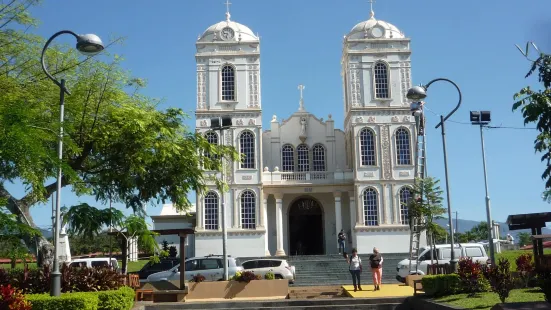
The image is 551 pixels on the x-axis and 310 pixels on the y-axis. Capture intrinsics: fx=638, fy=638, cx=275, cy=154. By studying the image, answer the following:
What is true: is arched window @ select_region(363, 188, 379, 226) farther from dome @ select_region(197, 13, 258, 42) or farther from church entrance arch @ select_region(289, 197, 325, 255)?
dome @ select_region(197, 13, 258, 42)

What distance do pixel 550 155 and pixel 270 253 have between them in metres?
31.5

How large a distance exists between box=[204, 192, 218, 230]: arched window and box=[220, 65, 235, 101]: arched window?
6.11 meters

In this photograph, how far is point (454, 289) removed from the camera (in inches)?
642

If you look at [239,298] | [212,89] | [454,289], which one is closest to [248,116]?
[212,89]

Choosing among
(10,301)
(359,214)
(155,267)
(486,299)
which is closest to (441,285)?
(486,299)

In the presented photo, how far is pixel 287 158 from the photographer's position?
41.2 metres

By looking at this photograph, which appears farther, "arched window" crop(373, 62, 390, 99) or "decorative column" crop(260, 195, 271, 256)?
"arched window" crop(373, 62, 390, 99)

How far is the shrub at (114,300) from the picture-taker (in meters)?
14.8

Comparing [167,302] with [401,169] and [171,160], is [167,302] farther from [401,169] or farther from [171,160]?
[401,169]

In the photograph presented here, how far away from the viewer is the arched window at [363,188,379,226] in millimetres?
38250

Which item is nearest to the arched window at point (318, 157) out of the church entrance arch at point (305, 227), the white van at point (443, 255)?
the church entrance arch at point (305, 227)

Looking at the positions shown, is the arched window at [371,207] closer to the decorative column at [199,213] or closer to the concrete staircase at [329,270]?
the concrete staircase at [329,270]

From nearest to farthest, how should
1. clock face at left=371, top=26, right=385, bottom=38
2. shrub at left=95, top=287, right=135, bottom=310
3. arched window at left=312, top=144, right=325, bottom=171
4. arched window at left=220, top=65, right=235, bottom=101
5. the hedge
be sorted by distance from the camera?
the hedge → shrub at left=95, top=287, right=135, bottom=310 → arched window at left=220, top=65, right=235, bottom=101 → clock face at left=371, top=26, right=385, bottom=38 → arched window at left=312, top=144, right=325, bottom=171

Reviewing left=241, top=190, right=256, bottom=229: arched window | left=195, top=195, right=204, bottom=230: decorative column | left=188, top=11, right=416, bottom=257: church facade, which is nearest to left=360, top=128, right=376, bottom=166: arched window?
left=188, top=11, right=416, bottom=257: church facade
